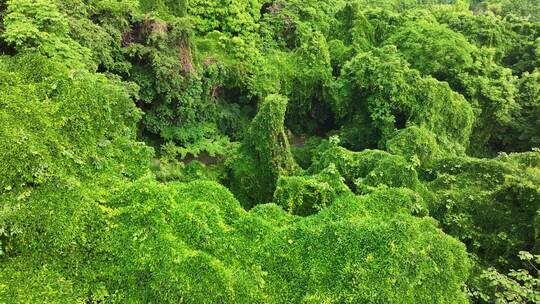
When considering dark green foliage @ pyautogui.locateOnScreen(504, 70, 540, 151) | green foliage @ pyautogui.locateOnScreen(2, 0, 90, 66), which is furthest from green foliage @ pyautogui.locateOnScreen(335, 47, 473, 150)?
green foliage @ pyautogui.locateOnScreen(2, 0, 90, 66)

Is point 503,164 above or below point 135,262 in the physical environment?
below

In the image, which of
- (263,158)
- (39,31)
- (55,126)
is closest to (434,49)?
(263,158)

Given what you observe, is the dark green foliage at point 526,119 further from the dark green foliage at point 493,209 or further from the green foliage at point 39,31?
the green foliage at point 39,31

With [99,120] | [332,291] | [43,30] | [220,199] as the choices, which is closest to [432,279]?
[332,291]

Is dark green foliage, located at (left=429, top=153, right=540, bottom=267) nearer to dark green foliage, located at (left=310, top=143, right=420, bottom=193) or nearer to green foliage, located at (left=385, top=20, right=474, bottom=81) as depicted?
dark green foliage, located at (left=310, top=143, right=420, bottom=193)

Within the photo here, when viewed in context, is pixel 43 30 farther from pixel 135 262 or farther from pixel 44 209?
pixel 135 262

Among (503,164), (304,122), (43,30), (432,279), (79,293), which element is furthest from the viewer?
(304,122)

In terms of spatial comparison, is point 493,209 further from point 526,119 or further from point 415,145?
point 526,119

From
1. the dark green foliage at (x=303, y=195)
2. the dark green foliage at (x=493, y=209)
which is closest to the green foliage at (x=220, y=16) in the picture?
the dark green foliage at (x=303, y=195)
